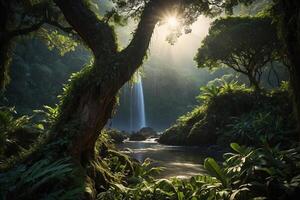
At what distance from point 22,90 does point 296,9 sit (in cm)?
3328

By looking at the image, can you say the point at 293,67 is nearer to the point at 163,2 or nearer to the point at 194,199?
the point at 194,199

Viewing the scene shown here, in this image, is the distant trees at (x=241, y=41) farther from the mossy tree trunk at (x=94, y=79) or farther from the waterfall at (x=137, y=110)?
the waterfall at (x=137, y=110)

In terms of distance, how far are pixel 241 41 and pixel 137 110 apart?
33.0 metres

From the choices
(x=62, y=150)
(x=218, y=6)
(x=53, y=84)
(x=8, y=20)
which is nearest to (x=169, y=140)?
(x=218, y=6)

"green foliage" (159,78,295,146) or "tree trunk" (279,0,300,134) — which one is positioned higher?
"green foliage" (159,78,295,146)

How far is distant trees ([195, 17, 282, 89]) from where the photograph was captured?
73.1 feet

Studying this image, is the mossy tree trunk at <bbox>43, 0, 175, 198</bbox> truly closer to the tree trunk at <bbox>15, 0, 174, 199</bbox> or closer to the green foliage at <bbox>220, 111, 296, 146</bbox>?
the tree trunk at <bbox>15, 0, 174, 199</bbox>

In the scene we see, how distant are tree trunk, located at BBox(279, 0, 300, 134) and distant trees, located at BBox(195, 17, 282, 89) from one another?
1726cm

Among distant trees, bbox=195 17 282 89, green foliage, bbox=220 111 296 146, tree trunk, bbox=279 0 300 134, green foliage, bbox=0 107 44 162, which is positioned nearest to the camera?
tree trunk, bbox=279 0 300 134

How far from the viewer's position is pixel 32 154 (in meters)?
6.08

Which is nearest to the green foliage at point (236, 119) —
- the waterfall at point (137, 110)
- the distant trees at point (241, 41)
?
the distant trees at point (241, 41)

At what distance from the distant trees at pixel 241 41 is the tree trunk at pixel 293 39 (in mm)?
17258

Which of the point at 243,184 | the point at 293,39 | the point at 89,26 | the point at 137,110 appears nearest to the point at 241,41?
the point at 89,26

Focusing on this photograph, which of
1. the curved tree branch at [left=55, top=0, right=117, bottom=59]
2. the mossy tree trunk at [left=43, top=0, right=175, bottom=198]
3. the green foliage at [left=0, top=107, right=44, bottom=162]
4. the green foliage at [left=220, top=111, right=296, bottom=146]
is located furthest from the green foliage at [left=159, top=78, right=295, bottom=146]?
the green foliage at [left=0, top=107, right=44, bottom=162]
